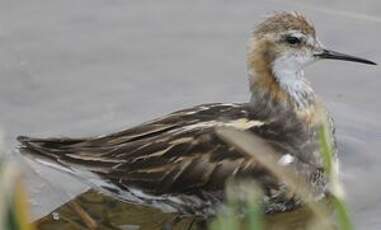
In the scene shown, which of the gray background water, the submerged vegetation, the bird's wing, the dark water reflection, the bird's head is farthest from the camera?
the gray background water

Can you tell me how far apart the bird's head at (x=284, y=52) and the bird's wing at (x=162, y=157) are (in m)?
0.49

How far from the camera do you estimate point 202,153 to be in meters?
6.80

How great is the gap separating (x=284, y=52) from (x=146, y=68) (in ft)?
5.34

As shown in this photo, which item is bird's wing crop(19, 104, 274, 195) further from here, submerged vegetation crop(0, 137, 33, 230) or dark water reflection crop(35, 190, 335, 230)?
submerged vegetation crop(0, 137, 33, 230)

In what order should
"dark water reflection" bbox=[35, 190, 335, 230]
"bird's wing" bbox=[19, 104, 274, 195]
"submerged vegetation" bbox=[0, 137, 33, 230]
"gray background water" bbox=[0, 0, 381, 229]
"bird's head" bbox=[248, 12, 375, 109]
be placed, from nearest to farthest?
"submerged vegetation" bbox=[0, 137, 33, 230], "bird's wing" bbox=[19, 104, 274, 195], "dark water reflection" bbox=[35, 190, 335, 230], "bird's head" bbox=[248, 12, 375, 109], "gray background water" bbox=[0, 0, 381, 229]

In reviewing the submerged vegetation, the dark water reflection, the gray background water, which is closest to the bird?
the dark water reflection

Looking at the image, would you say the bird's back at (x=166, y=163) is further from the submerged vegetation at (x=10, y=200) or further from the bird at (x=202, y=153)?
the submerged vegetation at (x=10, y=200)

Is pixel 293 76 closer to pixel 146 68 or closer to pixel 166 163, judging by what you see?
pixel 166 163

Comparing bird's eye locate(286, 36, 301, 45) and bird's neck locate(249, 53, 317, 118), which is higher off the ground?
bird's eye locate(286, 36, 301, 45)

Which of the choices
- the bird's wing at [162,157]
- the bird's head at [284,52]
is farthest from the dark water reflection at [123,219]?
the bird's head at [284,52]

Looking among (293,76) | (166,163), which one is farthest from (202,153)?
(293,76)

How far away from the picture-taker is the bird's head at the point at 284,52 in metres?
7.14

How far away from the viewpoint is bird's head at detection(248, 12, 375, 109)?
7.14 m

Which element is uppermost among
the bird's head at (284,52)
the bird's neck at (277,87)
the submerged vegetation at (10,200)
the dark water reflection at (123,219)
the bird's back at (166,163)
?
the submerged vegetation at (10,200)
